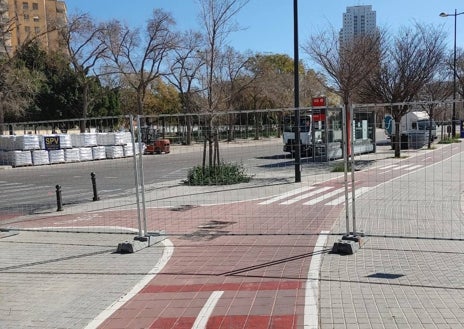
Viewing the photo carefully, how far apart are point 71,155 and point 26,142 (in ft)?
11.1

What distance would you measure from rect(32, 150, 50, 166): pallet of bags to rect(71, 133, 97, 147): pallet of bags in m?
2.37

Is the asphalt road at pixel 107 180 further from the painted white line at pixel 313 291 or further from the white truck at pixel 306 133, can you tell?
Answer: the painted white line at pixel 313 291

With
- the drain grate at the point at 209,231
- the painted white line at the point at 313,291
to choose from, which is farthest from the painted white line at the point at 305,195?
the painted white line at the point at 313,291

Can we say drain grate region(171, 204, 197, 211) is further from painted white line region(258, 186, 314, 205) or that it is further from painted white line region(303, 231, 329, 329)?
painted white line region(303, 231, 329, 329)

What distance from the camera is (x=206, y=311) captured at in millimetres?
5281

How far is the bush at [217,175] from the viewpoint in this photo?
1773cm

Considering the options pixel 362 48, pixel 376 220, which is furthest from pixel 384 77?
pixel 376 220

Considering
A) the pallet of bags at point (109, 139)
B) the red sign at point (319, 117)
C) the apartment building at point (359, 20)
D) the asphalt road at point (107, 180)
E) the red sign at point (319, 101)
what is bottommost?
the asphalt road at point (107, 180)

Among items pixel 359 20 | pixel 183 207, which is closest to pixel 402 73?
pixel 359 20

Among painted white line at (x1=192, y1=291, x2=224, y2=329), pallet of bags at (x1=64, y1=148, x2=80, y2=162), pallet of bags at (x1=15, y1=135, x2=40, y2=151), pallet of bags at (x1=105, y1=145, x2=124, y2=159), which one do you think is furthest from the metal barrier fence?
pallet of bags at (x1=105, y1=145, x2=124, y2=159)

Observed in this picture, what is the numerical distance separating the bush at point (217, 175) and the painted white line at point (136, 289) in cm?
910

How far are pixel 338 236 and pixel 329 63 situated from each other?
16.3 m

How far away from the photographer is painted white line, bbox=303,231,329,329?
4.85 meters

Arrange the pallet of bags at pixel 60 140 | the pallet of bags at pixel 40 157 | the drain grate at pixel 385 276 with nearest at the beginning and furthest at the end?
the drain grate at pixel 385 276
the pallet of bags at pixel 40 157
the pallet of bags at pixel 60 140
